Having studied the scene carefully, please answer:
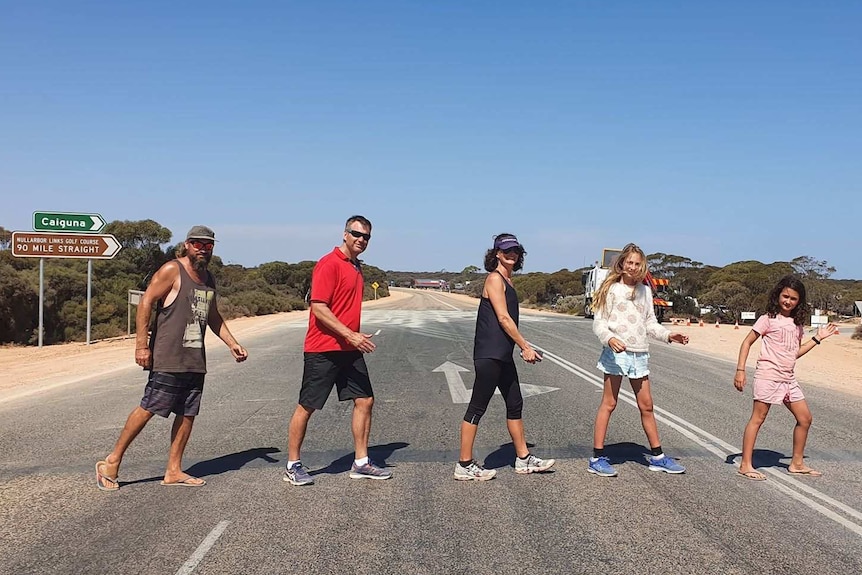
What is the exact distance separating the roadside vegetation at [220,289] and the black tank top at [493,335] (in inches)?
99.4

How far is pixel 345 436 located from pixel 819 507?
14.0ft

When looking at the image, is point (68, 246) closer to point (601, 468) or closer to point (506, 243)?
point (506, 243)

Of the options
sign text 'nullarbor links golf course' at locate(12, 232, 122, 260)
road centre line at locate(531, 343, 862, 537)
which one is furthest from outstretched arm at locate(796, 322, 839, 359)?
sign text 'nullarbor links golf course' at locate(12, 232, 122, 260)

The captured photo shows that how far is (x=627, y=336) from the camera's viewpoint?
241 inches

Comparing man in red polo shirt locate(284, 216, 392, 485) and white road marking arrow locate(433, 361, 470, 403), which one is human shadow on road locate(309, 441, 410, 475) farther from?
white road marking arrow locate(433, 361, 470, 403)

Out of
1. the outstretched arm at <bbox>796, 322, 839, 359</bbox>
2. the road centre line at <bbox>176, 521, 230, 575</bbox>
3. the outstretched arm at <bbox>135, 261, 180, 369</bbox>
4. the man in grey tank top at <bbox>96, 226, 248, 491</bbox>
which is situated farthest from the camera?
the outstretched arm at <bbox>796, 322, 839, 359</bbox>

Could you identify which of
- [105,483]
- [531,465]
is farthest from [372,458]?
[105,483]

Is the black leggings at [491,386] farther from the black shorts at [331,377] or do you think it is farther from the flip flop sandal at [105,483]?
the flip flop sandal at [105,483]

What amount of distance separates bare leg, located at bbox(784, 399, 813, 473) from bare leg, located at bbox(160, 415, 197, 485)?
15.7 ft

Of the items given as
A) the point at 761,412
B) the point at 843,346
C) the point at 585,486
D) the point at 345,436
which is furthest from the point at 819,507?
the point at 843,346

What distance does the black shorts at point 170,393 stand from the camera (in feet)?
18.3

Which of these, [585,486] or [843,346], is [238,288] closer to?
[843,346]

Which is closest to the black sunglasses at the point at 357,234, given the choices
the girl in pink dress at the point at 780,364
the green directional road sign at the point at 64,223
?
the girl in pink dress at the point at 780,364

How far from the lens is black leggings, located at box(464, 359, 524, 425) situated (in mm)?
5906
